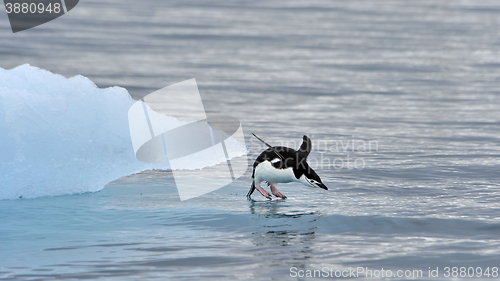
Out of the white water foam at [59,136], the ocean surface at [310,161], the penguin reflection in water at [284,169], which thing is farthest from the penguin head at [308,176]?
the white water foam at [59,136]

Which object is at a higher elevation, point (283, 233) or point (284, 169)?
point (284, 169)

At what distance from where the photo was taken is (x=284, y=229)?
486cm

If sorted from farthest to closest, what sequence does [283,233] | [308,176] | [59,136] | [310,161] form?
A: 1. [310,161]
2. [59,136]
3. [308,176]
4. [283,233]

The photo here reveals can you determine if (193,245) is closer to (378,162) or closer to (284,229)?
(284,229)

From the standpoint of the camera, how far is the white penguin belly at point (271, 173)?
555cm

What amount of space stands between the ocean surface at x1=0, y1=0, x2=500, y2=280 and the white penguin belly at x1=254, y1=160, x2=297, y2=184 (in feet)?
0.79

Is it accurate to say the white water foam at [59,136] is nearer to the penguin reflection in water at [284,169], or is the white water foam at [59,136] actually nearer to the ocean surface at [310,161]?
the ocean surface at [310,161]

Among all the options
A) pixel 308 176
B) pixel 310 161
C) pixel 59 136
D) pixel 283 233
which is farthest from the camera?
pixel 310 161

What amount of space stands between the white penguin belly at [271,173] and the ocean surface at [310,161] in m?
0.24

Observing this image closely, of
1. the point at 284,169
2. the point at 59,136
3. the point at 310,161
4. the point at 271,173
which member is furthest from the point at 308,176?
the point at 59,136

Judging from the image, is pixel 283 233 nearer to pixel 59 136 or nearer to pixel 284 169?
pixel 284 169

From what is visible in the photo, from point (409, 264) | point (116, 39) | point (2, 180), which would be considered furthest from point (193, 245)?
point (116, 39)

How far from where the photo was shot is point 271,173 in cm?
555

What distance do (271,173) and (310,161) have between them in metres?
1.89
